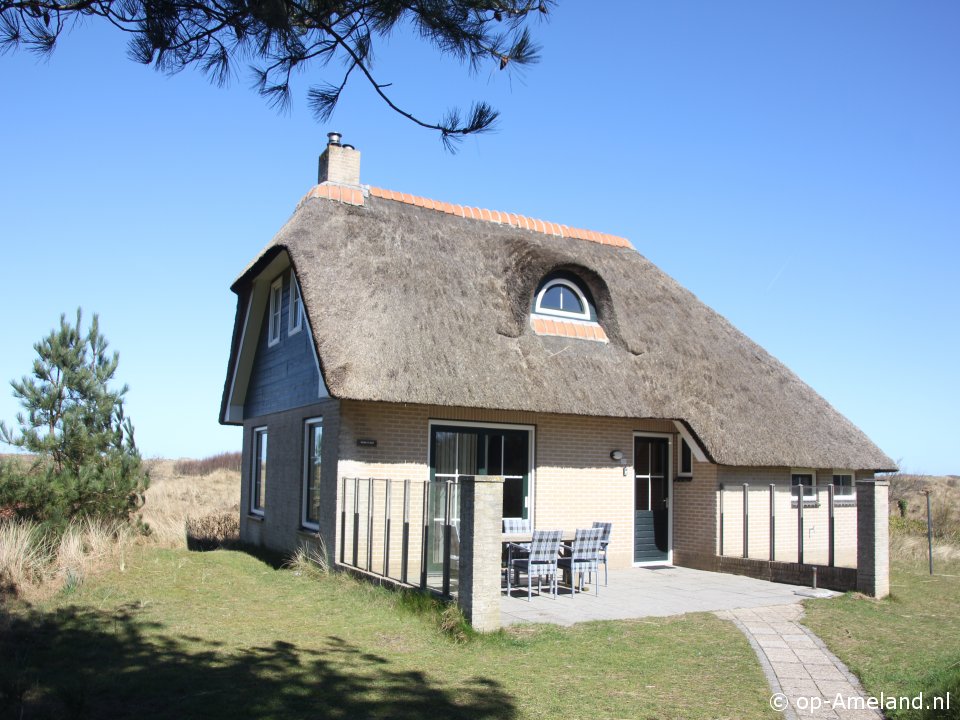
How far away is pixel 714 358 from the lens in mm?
14797

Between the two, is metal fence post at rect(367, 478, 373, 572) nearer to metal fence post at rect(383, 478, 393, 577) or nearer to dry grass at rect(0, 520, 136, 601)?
metal fence post at rect(383, 478, 393, 577)

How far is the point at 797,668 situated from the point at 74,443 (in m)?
11.6

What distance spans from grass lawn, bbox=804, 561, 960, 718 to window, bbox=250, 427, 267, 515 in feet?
33.1

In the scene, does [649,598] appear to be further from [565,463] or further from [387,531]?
[387,531]

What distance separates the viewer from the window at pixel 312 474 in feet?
41.6

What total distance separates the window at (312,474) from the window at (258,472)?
271 centimetres

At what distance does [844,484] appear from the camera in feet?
51.7

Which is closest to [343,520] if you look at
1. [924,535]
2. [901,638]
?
[901,638]

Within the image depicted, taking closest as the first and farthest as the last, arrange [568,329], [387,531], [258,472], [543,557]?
[543,557]
[387,531]
[568,329]
[258,472]

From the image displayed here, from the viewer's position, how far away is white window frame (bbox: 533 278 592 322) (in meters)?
13.5

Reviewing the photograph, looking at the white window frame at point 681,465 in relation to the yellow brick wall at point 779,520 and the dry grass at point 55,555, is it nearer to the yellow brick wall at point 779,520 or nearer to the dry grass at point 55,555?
the yellow brick wall at point 779,520

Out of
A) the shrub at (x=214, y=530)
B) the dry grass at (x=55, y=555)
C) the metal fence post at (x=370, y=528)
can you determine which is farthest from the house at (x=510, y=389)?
the dry grass at (x=55, y=555)

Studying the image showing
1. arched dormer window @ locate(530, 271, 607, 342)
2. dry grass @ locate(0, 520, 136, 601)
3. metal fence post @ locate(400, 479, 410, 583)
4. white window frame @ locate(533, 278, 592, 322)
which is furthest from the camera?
white window frame @ locate(533, 278, 592, 322)

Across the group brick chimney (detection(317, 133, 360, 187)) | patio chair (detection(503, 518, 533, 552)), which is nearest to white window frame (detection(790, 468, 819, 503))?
patio chair (detection(503, 518, 533, 552))
